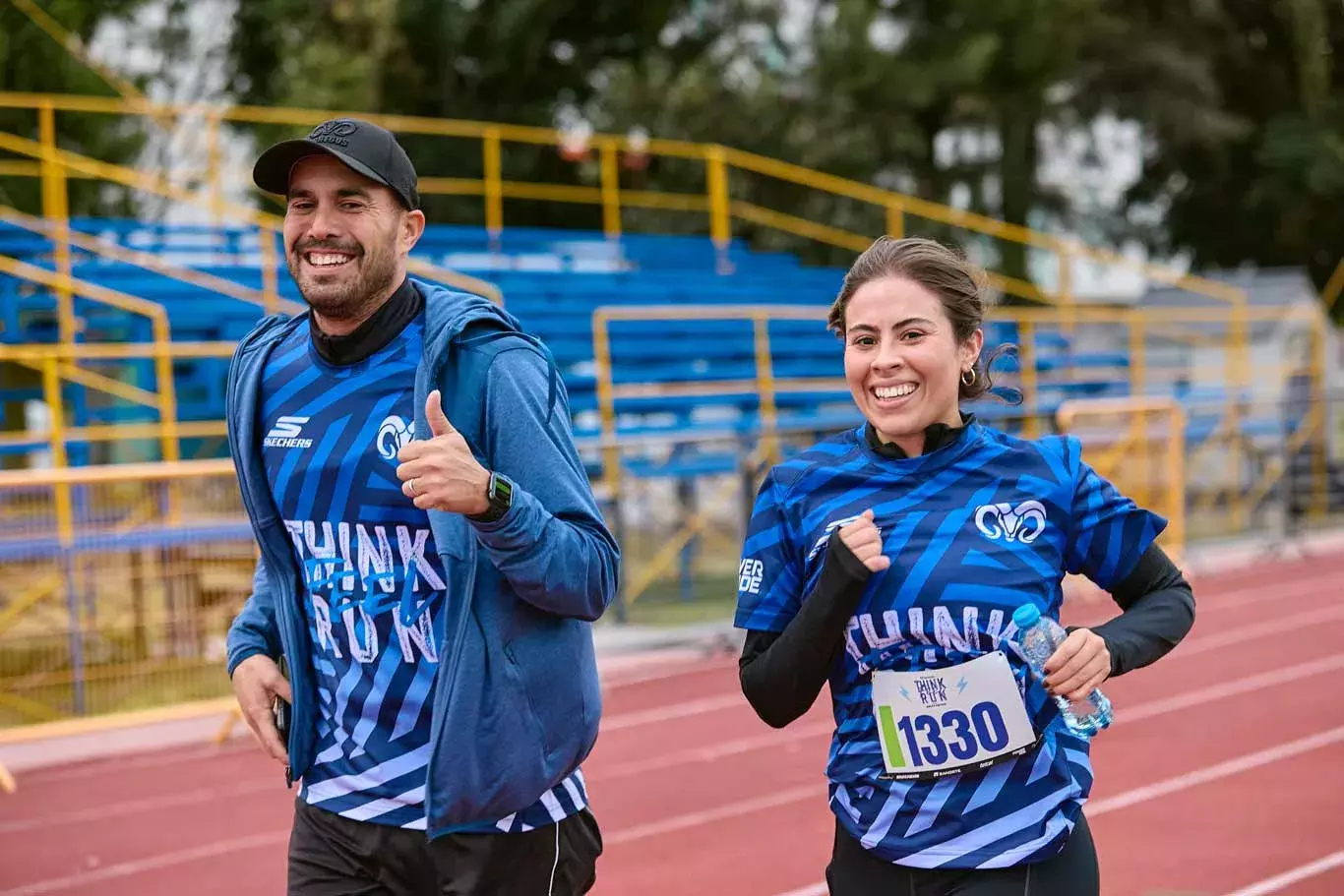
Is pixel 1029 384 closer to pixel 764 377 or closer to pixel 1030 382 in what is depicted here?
pixel 1030 382

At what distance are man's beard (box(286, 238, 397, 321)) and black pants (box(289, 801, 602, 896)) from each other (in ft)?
2.98

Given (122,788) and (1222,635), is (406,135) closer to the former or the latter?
(1222,635)

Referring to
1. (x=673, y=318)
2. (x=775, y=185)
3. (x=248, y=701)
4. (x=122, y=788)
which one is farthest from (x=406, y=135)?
(x=248, y=701)

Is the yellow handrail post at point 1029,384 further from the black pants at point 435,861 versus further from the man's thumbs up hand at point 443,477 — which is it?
the man's thumbs up hand at point 443,477

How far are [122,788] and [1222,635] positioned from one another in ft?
24.1

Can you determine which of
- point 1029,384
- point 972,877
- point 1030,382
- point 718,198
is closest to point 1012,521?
point 972,877

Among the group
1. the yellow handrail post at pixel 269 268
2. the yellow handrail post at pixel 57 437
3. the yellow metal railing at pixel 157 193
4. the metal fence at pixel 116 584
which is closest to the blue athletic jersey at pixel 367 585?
the metal fence at pixel 116 584

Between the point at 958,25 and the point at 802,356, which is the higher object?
the point at 958,25

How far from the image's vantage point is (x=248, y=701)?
3.14 m

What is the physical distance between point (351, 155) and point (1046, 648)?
1468 millimetres

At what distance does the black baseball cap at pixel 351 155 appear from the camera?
2.96 metres

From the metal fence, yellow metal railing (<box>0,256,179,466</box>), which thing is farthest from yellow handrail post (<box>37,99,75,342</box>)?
the metal fence

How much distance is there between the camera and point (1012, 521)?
9.39ft

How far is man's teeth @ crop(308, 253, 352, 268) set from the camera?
9.84 feet
